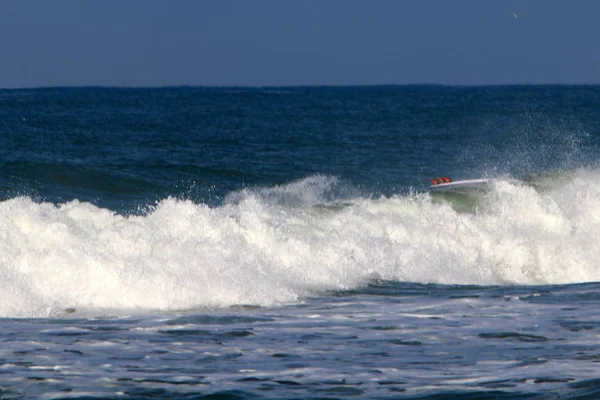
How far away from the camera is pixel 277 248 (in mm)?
14750

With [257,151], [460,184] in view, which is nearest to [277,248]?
[460,184]

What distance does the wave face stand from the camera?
11.9 metres

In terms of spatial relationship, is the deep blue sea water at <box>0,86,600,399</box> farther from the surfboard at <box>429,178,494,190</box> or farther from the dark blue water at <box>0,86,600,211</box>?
the surfboard at <box>429,178,494,190</box>

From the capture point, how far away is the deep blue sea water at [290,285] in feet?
27.0

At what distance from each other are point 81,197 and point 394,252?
31.0 ft

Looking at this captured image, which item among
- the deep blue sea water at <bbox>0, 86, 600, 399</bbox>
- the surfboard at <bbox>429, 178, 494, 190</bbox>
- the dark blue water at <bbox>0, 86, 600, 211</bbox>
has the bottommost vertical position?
the deep blue sea water at <bbox>0, 86, 600, 399</bbox>

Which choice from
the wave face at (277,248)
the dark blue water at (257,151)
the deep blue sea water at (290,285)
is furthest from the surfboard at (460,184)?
the dark blue water at (257,151)

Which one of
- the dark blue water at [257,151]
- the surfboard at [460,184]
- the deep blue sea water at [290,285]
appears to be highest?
the dark blue water at [257,151]

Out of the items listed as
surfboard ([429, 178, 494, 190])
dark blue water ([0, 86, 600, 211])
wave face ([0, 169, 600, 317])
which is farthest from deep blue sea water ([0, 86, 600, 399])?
surfboard ([429, 178, 494, 190])

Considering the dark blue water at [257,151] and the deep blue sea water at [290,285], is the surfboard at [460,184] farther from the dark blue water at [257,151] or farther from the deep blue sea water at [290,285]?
the dark blue water at [257,151]

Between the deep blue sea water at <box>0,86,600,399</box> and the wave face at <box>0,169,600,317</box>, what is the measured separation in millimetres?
36

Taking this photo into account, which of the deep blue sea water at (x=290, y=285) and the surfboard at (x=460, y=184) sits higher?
the surfboard at (x=460, y=184)

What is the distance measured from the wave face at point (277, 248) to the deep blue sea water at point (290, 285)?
0.04 meters

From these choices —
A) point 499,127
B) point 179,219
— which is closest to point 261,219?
point 179,219
